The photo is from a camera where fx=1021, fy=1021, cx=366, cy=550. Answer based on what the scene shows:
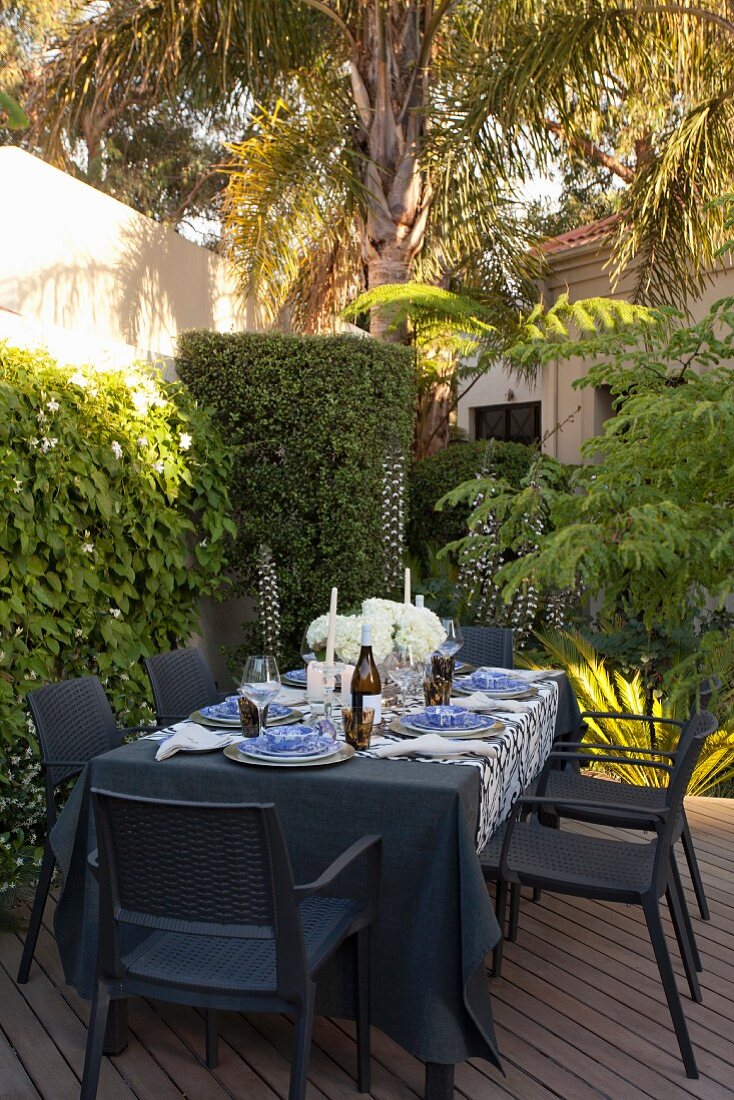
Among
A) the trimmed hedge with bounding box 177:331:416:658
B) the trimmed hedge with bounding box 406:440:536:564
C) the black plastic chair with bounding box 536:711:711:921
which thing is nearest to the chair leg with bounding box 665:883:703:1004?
the black plastic chair with bounding box 536:711:711:921

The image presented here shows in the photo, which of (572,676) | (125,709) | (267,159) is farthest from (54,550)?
(267,159)

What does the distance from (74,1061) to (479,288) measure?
832cm

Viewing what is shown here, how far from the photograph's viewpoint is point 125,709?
5145mm

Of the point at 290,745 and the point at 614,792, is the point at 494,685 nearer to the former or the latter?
the point at 614,792

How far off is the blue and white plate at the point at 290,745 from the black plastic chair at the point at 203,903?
0.48 metres

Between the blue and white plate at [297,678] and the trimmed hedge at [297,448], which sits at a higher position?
the trimmed hedge at [297,448]

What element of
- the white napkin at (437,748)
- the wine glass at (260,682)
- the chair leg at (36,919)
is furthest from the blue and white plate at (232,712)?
the chair leg at (36,919)

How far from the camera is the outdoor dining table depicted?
2662 millimetres

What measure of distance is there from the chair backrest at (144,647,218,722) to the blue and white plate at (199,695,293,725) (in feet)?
1.40

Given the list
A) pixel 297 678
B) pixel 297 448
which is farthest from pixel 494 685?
pixel 297 448

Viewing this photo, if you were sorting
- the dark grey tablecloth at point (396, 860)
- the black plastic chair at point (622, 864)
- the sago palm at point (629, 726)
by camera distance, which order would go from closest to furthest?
the dark grey tablecloth at point (396, 860), the black plastic chair at point (622, 864), the sago palm at point (629, 726)

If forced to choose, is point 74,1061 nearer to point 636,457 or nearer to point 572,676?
point 636,457

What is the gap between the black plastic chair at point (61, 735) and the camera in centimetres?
334

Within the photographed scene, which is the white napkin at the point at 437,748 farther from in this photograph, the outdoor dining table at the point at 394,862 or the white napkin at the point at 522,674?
the white napkin at the point at 522,674
